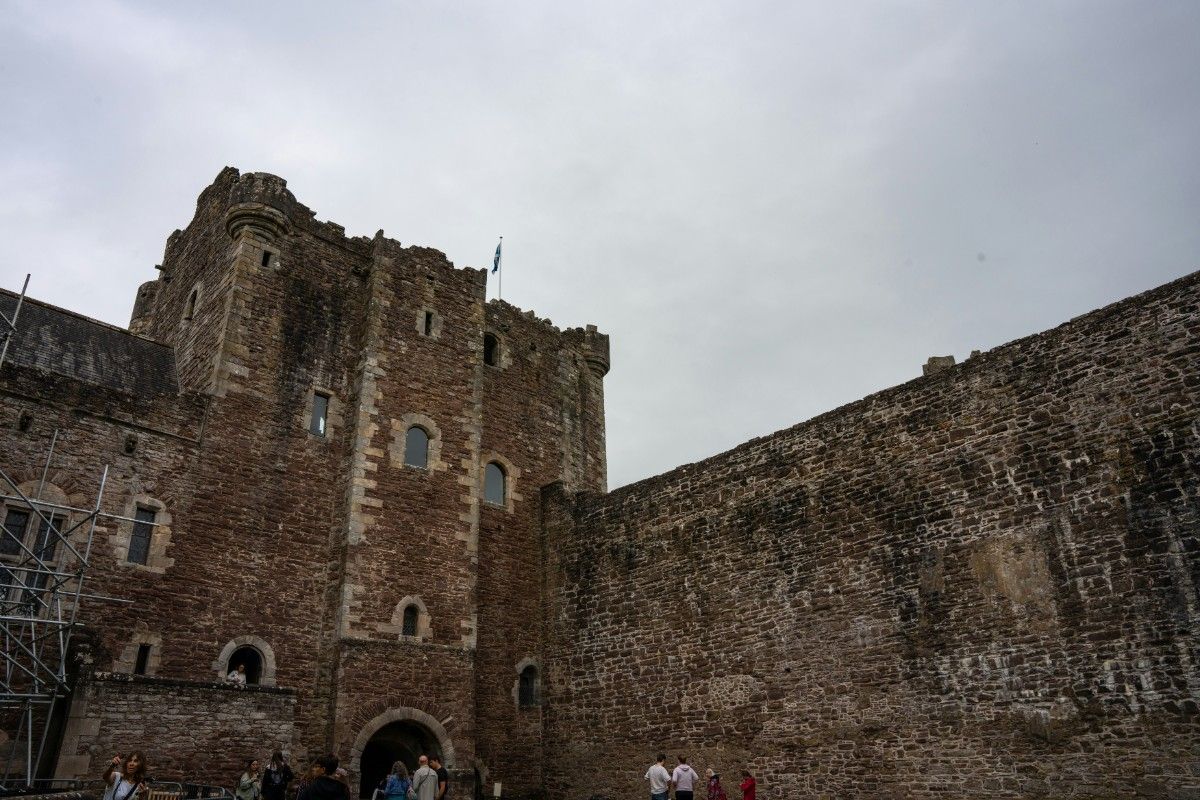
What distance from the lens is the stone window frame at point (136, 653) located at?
13423 mm

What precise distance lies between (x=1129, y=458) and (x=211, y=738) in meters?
13.5

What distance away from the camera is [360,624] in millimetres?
15734

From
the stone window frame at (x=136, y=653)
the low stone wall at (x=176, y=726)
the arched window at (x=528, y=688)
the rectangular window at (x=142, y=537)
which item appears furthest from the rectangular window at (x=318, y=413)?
the arched window at (x=528, y=688)

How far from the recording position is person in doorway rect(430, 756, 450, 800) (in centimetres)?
1283

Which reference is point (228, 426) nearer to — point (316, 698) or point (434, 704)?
point (316, 698)

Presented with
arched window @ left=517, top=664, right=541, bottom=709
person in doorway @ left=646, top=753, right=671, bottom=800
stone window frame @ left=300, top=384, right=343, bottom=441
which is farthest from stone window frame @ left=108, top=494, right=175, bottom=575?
person in doorway @ left=646, top=753, right=671, bottom=800

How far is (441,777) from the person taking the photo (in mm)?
14953

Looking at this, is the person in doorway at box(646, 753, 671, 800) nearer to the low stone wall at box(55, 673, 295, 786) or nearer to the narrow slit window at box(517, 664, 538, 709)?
the narrow slit window at box(517, 664, 538, 709)

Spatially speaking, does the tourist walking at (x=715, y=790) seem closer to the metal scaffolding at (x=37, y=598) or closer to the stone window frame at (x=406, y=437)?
the stone window frame at (x=406, y=437)

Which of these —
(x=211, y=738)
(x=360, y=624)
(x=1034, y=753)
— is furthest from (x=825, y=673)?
(x=211, y=738)

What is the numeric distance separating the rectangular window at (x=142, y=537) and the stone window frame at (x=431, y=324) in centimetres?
673

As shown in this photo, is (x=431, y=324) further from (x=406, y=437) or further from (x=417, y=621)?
(x=417, y=621)

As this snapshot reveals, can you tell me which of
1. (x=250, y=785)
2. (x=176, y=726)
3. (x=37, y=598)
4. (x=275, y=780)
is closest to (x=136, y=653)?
(x=176, y=726)

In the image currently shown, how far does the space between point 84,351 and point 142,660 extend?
6102 mm
